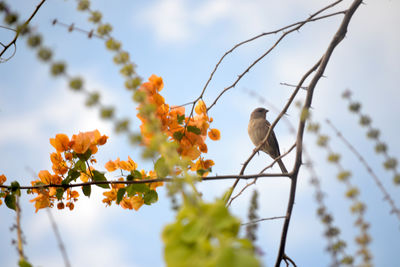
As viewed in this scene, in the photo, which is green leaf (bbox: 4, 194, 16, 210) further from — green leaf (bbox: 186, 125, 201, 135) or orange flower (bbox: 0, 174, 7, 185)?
green leaf (bbox: 186, 125, 201, 135)

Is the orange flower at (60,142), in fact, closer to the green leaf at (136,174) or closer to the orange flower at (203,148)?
the green leaf at (136,174)

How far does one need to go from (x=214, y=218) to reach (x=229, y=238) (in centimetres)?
5

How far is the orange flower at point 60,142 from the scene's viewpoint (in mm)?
2582

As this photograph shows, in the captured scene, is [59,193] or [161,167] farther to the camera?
[59,193]

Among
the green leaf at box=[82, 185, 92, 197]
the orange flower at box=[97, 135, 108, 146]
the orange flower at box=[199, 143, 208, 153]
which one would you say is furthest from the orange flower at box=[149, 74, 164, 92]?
the green leaf at box=[82, 185, 92, 197]

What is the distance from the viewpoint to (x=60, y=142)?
8.52ft

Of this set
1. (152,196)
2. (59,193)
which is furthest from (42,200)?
(152,196)

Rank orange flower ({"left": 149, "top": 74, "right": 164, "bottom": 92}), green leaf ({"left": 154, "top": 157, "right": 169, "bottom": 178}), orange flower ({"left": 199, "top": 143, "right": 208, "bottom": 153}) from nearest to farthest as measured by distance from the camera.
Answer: green leaf ({"left": 154, "top": 157, "right": 169, "bottom": 178}), orange flower ({"left": 149, "top": 74, "right": 164, "bottom": 92}), orange flower ({"left": 199, "top": 143, "right": 208, "bottom": 153})

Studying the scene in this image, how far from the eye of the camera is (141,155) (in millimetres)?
1364

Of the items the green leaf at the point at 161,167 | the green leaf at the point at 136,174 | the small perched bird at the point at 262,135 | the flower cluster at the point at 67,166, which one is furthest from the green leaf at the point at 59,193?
the small perched bird at the point at 262,135

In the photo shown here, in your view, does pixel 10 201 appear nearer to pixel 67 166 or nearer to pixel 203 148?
pixel 67 166

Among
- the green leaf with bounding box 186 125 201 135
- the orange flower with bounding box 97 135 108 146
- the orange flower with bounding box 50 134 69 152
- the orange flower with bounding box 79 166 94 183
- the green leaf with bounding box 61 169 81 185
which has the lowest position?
the green leaf with bounding box 61 169 81 185

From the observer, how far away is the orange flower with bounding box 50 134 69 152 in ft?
8.47

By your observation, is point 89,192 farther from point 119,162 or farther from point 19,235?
point 19,235
